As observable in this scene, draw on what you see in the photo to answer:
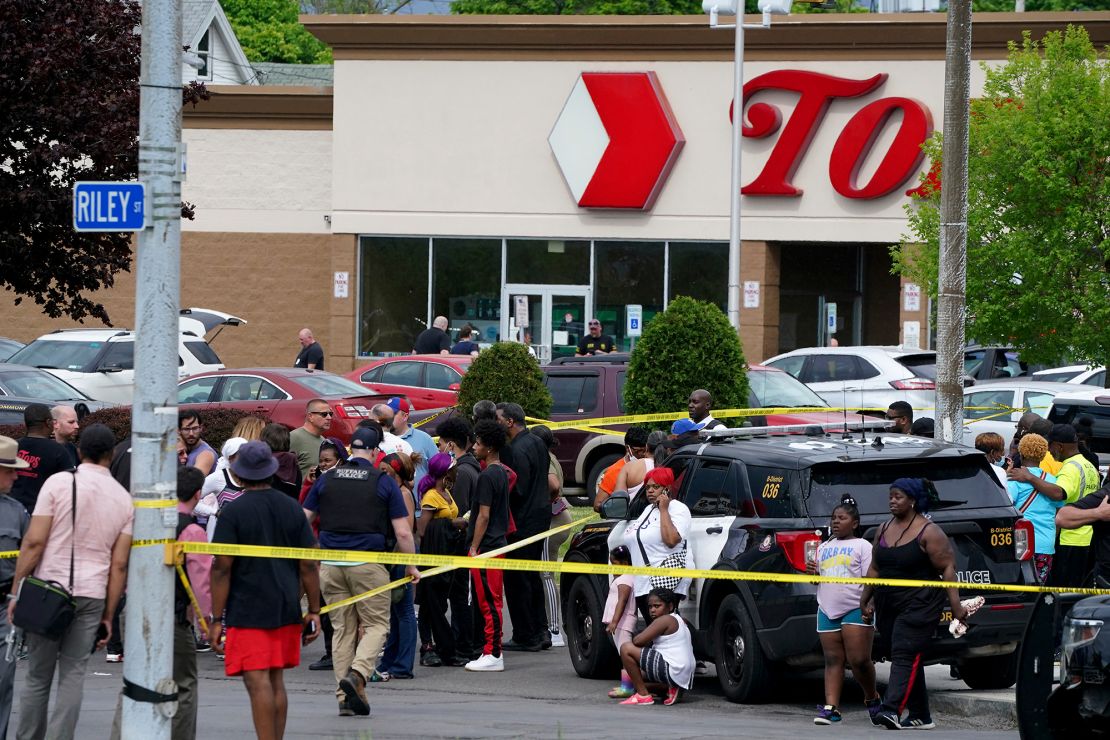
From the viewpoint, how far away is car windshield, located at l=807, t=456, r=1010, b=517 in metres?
10.3

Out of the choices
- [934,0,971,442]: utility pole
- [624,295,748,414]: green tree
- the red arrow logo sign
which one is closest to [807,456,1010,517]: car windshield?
[934,0,971,442]: utility pole

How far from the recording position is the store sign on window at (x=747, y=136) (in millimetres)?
30469

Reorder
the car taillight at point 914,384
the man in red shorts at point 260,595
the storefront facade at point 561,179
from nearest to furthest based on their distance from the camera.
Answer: the man in red shorts at point 260,595
the car taillight at point 914,384
the storefront facade at point 561,179

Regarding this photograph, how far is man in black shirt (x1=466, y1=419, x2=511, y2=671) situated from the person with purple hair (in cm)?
20

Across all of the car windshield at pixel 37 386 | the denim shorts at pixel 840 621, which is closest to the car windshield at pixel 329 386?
the car windshield at pixel 37 386

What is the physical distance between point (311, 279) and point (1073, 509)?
2488cm

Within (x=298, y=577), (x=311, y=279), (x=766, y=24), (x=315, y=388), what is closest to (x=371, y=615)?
(x=298, y=577)

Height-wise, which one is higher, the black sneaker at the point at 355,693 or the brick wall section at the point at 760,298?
the brick wall section at the point at 760,298

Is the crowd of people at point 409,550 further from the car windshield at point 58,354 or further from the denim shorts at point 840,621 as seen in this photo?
the car windshield at point 58,354

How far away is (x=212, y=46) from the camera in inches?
2138

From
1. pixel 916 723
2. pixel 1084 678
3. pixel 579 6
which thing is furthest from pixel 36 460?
pixel 579 6

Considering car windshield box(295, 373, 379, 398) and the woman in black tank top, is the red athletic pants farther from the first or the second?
car windshield box(295, 373, 379, 398)

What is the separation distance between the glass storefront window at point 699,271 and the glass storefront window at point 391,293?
5158mm

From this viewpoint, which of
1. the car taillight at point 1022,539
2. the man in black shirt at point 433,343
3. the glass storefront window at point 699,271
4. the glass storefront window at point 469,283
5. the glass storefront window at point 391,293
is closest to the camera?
the car taillight at point 1022,539
